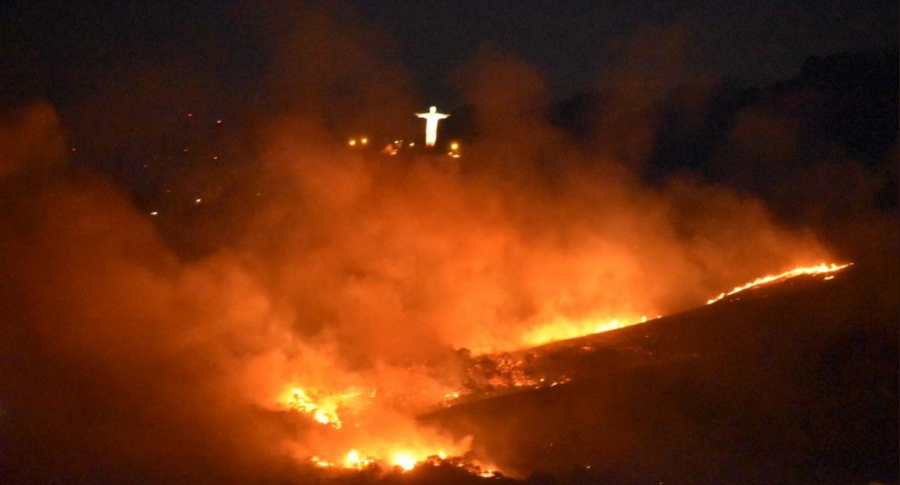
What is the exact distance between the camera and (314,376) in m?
11.1

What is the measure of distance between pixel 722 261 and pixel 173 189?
11177mm

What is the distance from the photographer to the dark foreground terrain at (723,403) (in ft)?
30.5

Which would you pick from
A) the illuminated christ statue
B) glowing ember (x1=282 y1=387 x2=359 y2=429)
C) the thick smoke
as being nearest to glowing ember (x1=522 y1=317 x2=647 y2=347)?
the thick smoke

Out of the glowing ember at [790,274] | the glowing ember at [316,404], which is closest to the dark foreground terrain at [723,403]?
the glowing ember at [316,404]

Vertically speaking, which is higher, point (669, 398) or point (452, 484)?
point (669, 398)

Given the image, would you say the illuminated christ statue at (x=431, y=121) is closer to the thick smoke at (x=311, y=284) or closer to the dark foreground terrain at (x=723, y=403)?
the thick smoke at (x=311, y=284)

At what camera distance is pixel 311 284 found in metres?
13.6

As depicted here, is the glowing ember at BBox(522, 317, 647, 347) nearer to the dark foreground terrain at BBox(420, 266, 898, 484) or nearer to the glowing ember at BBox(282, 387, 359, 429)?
the dark foreground terrain at BBox(420, 266, 898, 484)

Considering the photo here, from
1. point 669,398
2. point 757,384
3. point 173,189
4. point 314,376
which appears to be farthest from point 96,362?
point 757,384

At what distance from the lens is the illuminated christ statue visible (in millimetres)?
19794

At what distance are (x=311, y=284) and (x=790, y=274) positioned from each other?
9.25 metres

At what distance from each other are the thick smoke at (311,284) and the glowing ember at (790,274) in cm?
52

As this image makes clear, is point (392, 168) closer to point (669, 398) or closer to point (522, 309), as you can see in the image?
point (522, 309)

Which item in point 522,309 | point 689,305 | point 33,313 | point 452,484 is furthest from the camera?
point 689,305
